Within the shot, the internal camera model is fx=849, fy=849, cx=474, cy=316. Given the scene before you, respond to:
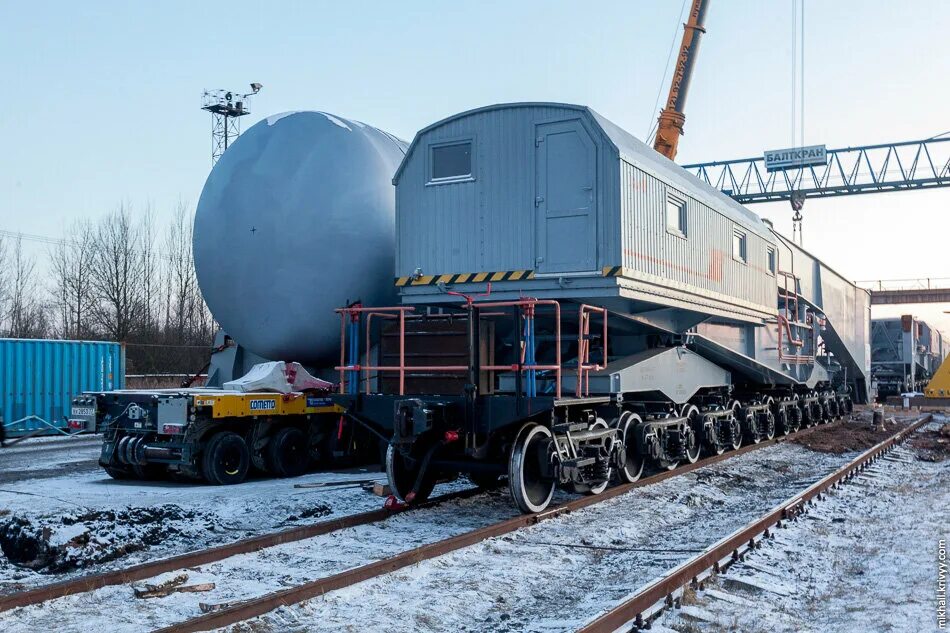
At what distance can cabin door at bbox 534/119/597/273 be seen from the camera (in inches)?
361

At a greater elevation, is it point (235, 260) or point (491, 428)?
point (235, 260)

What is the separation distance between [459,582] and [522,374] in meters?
2.81

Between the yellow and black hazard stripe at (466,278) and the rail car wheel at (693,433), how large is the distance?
4.04 meters

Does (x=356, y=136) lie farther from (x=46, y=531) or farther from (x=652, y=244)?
(x=46, y=531)

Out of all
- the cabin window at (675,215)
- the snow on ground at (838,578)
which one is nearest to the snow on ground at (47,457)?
the cabin window at (675,215)

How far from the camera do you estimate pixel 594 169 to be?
916 cm

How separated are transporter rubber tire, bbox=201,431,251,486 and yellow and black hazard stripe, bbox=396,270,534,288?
3.41 metres

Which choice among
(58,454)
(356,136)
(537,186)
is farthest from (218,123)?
(537,186)

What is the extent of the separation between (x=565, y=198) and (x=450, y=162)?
5.27 ft

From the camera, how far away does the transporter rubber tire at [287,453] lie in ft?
39.9

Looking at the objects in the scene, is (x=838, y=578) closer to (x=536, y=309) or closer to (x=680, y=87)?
(x=536, y=309)

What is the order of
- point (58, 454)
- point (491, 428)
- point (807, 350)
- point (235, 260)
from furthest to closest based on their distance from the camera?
point (807, 350) < point (58, 454) < point (235, 260) < point (491, 428)

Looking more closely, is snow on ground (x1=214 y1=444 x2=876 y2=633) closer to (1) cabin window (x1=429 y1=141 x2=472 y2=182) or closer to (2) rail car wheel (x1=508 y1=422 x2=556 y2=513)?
(2) rail car wheel (x1=508 y1=422 x2=556 y2=513)

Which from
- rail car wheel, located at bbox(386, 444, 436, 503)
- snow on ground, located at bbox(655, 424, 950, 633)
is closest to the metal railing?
rail car wheel, located at bbox(386, 444, 436, 503)
